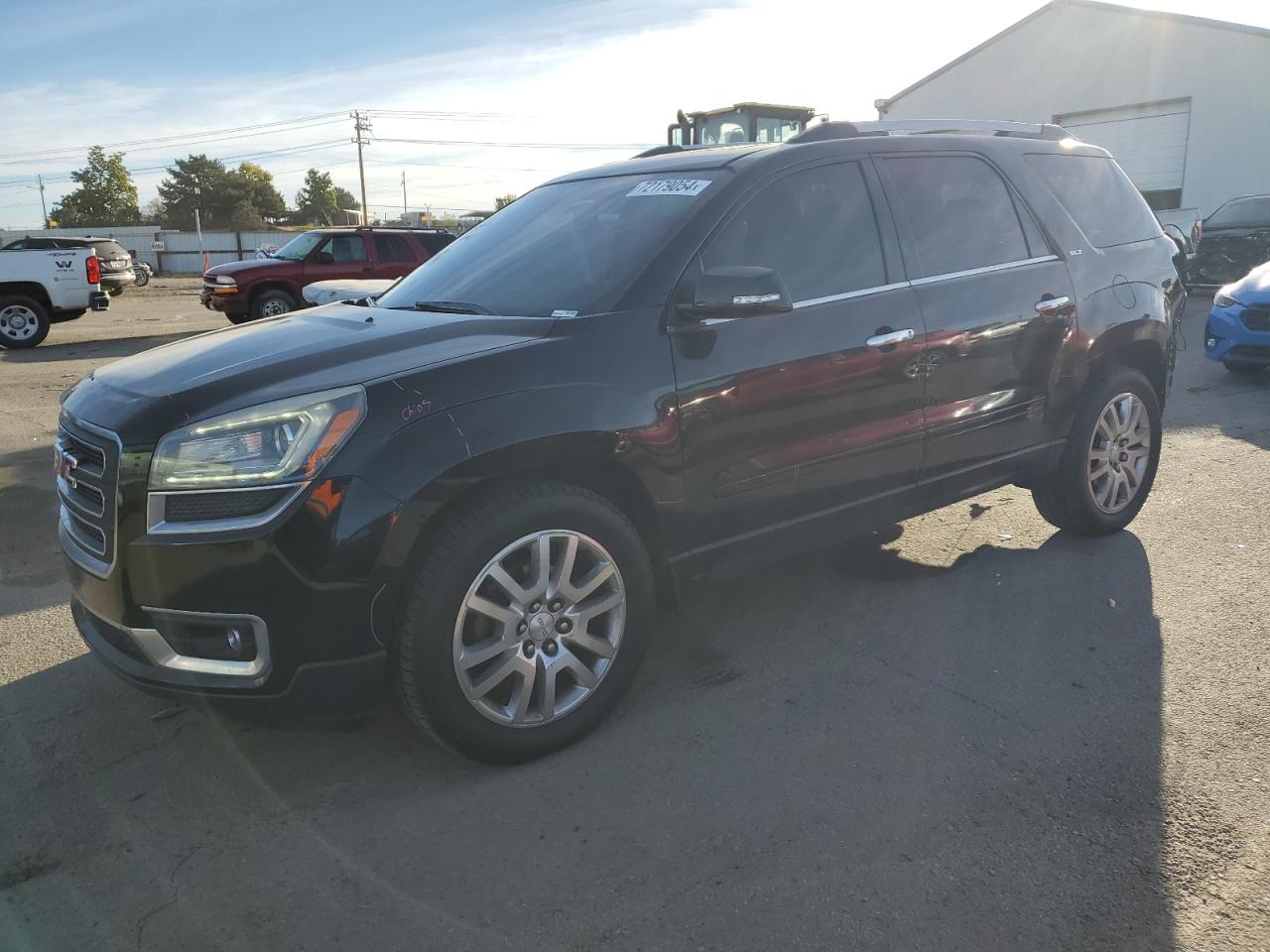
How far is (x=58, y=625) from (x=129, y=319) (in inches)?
712

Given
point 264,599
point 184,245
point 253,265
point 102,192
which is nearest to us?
point 264,599

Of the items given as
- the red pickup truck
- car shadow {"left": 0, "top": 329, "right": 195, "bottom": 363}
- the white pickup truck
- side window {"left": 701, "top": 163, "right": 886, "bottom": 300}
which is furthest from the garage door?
side window {"left": 701, "top": 163, "right": 886, "bottom": 300}

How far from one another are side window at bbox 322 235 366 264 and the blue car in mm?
12084

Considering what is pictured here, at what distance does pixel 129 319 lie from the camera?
19.9 m

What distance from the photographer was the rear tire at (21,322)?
14164mm

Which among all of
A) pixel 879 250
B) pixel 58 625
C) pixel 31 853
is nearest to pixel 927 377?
pixel 879 250

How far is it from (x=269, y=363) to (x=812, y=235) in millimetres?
2005

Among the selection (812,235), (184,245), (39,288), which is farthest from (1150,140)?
(184,245)

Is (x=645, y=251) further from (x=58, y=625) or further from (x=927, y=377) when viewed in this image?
(x=58, y=625)

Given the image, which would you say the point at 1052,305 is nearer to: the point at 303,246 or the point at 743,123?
the point at 743,123

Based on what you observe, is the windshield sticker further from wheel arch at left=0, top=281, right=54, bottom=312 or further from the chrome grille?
wheel arch at left=0, top=281, right=54, bottom=312

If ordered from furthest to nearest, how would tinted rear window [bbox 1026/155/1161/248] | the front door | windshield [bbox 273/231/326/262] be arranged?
windshield [bbox 273/231/326/262], tinted rear window [bbox 1026/155/1161/248], the front door

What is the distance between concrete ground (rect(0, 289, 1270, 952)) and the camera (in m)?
2.34

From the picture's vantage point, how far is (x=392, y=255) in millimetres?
15781
